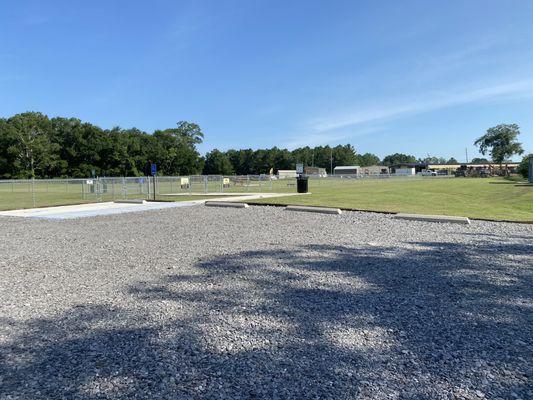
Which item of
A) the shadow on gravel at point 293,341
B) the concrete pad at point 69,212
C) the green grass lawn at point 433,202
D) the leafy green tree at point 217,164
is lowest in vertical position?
the concrete pad at point 69,212

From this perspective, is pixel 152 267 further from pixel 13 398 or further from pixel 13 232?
pixel 13 232

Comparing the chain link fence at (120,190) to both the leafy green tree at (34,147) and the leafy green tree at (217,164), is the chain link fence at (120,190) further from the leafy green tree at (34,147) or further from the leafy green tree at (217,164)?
the leafy green tree at (217,164)

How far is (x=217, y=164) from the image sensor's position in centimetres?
12638

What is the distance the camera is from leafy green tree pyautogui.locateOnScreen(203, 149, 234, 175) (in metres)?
125

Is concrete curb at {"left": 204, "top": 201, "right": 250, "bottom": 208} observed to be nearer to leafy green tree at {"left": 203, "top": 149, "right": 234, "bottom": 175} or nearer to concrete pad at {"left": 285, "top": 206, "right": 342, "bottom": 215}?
concrete pad at {"left": 285, "top": 206, "right": 342, "bottom": 215}

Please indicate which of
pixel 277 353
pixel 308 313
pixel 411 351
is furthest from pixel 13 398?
pixel 411 351

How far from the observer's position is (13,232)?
10.4m

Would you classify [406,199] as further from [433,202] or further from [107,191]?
[107,191]

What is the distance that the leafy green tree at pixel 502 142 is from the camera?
106375 mm

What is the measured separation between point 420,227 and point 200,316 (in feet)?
24.7

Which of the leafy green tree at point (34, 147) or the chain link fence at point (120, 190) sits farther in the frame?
the leafy green tree at point (34, 147)

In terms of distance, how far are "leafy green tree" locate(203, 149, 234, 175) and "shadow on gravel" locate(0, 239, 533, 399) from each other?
119m

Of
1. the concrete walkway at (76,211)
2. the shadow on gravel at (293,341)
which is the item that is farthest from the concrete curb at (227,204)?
the shadow on gravel at (293,341)

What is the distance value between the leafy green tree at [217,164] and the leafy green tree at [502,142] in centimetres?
7374
